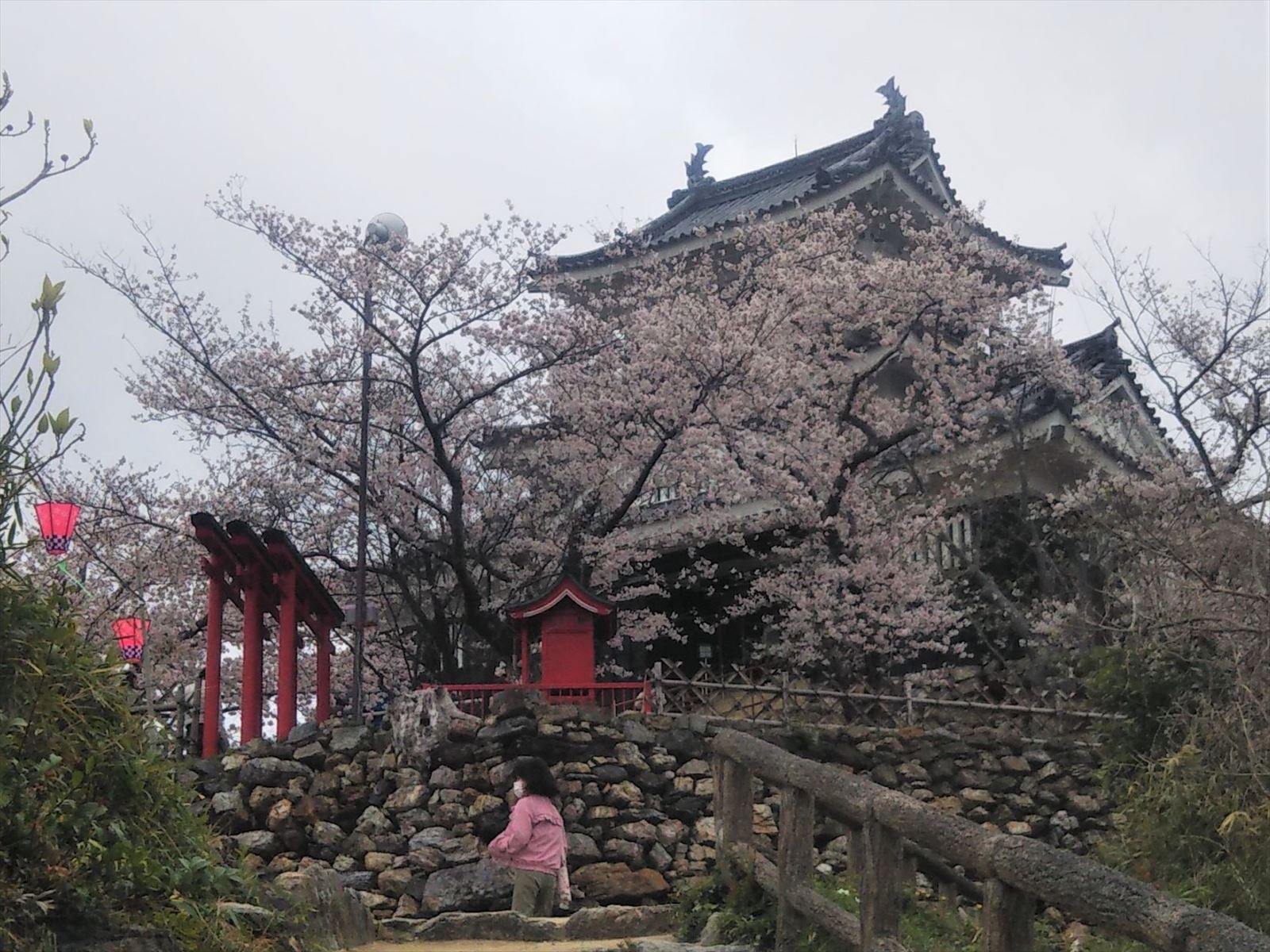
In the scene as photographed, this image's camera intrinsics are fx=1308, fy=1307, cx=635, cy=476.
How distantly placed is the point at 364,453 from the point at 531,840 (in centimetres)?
747

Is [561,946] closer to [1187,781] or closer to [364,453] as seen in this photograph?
[1187,781]

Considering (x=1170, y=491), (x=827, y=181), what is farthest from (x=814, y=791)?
(x=827, y=181)

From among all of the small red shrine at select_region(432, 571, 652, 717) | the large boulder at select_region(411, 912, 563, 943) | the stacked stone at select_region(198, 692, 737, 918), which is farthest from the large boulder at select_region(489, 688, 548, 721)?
the large boulder at select_region(411, 912, 563, 943)

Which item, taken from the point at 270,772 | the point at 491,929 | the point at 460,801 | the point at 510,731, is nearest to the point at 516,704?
the point at 510,731

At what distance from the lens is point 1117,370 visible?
66.4ft

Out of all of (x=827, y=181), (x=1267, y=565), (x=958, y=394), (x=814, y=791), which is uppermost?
(x=827, y=181)

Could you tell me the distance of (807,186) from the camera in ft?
77.2

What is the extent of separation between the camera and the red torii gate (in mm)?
13805

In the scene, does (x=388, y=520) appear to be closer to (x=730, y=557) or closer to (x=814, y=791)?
(x=730, y=557)

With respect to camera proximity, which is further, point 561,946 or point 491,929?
point 491,929

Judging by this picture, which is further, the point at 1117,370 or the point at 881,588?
the point at 1117,370

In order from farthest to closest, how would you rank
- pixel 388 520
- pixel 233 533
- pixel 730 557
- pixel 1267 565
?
pixel 730 557 < pixel 388 520 < pixel 233 533 < pixel 1267 565

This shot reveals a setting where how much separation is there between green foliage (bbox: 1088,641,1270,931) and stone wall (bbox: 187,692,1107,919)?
16.0 ft

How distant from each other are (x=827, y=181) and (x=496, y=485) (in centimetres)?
740
